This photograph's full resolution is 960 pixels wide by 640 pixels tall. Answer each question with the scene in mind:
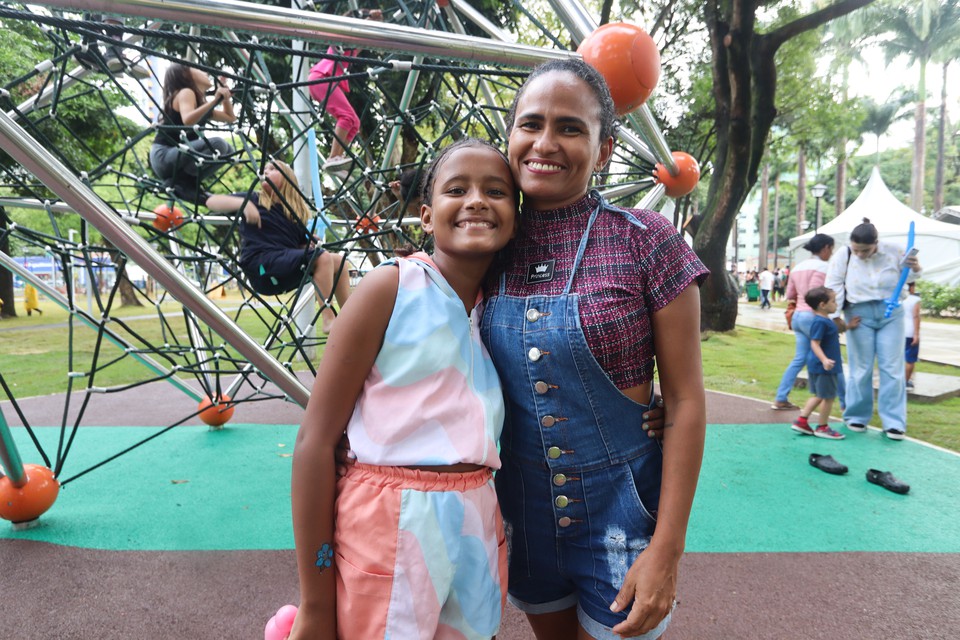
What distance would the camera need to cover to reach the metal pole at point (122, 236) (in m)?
1.62

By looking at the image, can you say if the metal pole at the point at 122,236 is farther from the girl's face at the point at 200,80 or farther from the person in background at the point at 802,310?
the person in background at the point at 802,310

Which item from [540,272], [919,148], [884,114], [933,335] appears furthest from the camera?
[884,114]

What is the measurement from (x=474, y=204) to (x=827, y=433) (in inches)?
174

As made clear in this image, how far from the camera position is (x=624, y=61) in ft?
5.06

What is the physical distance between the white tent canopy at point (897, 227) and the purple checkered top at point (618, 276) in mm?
18484

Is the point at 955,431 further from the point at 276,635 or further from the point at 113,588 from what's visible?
the point at 113,588

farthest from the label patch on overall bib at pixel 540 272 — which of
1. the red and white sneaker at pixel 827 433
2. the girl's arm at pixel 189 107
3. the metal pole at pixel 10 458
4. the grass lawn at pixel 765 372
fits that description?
the grass lawn at pixel 765 372

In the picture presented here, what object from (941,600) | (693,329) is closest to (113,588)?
(693,329)

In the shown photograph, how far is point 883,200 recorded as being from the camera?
17.2 m

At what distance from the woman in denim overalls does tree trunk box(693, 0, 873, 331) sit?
8.39 meters

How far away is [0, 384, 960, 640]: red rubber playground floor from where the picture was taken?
6.89ft

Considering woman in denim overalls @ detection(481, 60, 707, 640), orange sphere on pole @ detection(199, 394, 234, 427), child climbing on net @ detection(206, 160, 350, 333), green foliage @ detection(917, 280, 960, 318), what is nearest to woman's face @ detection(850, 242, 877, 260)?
child climbing on net @ detection(206, 160, 350, 333)

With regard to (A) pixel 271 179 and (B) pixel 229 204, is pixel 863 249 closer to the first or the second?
(A) pixel 271 179

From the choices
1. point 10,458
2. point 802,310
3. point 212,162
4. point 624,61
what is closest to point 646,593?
point 624,61
